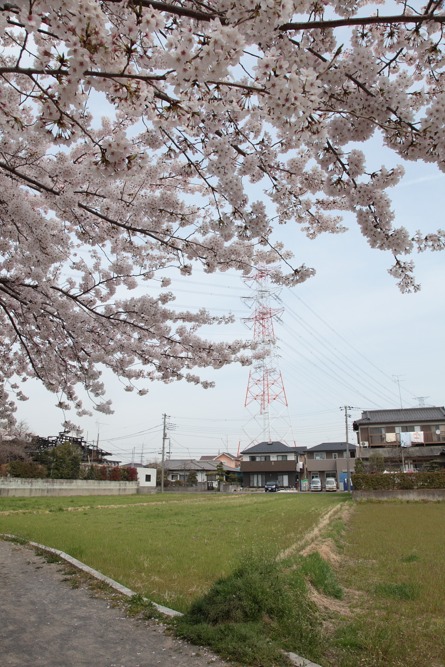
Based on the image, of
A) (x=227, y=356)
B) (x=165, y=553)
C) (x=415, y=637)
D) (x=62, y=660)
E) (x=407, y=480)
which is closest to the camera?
(x=62, y=660)

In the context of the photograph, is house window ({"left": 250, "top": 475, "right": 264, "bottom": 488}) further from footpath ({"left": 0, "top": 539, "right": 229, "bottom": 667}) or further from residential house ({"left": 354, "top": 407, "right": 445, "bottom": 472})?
footpath ({"left": 0, "top": 539, "right": 229, "bottom": 667})

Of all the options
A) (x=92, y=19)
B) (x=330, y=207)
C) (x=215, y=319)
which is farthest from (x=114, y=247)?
(x=92, y=19)

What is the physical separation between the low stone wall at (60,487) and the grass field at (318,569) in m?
16.4

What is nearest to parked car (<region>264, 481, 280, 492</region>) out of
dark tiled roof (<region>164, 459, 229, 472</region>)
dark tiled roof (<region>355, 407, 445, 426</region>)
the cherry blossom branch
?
dark tiled roof (<region>164, 459, 229, 472</region>)

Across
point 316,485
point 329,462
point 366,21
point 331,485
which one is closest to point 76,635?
point 366,21

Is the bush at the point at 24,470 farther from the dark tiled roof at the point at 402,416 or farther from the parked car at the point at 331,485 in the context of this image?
the dark tiled roof at the point at 402,416

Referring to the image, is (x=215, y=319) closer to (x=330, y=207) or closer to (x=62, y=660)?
(x=330, y=207)

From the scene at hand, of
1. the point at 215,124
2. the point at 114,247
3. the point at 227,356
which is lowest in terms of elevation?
the point at 227,356

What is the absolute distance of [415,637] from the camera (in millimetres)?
4672

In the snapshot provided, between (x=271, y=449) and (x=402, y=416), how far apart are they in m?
19.2

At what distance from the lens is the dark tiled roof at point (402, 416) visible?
151 ft

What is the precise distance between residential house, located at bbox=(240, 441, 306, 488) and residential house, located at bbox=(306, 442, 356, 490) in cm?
173

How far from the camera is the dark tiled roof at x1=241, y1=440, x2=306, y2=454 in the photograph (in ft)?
199

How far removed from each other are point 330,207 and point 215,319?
14.4 ft
